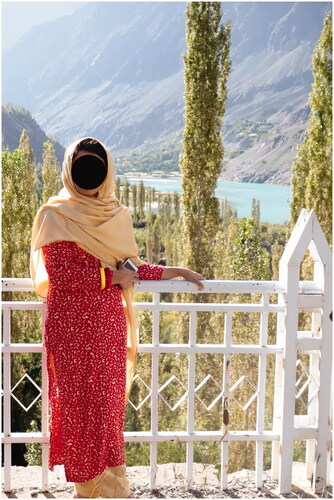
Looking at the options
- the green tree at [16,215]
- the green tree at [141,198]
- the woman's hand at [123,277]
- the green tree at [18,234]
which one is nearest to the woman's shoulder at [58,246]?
the woman's hand at [123,277]

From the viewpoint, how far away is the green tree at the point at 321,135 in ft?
35.2

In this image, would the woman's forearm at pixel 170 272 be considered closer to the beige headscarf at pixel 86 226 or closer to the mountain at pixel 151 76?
the beige headscarf at pixel 86 226

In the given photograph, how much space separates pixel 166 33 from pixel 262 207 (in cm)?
4077

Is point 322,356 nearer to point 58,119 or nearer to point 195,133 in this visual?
point 195,133

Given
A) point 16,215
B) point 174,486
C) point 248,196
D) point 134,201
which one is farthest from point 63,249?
point 248,196

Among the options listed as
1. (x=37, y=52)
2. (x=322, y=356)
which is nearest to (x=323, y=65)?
(x=322, y=356)

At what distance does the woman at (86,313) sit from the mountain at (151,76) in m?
29.0

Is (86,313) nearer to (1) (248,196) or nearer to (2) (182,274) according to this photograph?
(2) (182,274)

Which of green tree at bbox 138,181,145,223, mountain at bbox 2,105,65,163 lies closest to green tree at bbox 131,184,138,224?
green tree at bbox 138,181,145,223

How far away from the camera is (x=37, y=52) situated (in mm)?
64875

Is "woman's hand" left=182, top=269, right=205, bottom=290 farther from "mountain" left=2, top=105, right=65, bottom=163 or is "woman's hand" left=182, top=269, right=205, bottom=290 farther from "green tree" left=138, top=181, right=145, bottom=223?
"mountain" left=2, top=105, right=65, bottom=163

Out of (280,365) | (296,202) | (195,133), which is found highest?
(195,133)

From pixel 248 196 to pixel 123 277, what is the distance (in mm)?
28558

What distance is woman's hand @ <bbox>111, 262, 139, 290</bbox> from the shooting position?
1745 millimetres
